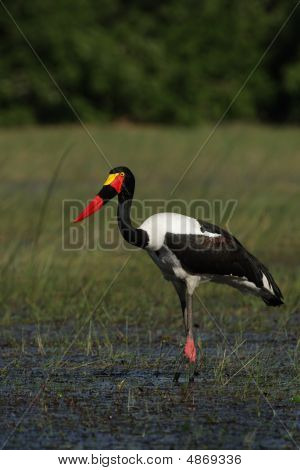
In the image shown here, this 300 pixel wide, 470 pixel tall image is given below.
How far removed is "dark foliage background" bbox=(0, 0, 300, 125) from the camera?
2658 cm

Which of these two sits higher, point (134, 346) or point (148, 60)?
point (134, 346)

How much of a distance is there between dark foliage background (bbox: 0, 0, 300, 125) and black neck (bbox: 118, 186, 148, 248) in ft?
65.6

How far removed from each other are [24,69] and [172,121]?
13.4ft

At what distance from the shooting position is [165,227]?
6.28m

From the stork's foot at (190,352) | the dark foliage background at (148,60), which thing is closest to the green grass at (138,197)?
the stork's foot at (190,352)

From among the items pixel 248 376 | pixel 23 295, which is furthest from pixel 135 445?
pixel 23 295

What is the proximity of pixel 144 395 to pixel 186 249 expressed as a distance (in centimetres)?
107

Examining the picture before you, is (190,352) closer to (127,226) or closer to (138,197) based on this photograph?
(127,226)

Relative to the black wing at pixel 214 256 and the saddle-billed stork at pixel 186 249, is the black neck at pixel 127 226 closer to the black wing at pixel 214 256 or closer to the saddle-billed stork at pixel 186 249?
the saddle-billed stork at pixel 186 249

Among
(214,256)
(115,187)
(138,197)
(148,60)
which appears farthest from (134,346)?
(148,60)

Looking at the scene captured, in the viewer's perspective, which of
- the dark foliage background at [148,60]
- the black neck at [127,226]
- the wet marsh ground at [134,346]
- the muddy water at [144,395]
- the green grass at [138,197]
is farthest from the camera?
the dark foliage background at [148,60]

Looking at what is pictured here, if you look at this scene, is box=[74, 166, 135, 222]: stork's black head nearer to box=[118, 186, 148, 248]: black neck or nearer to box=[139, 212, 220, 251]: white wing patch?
box=[118, 186, 148, 248]: black neck

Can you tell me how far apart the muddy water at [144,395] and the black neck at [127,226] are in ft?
2.20

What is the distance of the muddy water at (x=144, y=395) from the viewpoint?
482 centimetres
